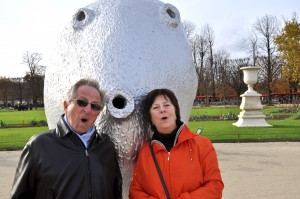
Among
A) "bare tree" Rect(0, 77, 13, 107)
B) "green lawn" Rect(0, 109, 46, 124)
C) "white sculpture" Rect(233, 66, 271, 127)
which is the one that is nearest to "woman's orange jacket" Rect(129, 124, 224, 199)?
"white sculpture" Rect(233, 66, 271, 127)

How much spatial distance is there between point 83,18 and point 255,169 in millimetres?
6856

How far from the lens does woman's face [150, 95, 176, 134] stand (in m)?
2.60

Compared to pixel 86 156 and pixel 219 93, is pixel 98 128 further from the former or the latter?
pixel 219 93

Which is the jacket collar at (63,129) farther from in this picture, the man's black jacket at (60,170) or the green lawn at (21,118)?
the green lawn at (21,118)

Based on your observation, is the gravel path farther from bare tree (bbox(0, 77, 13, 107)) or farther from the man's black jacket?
bare tree (bbox(0, 77, 13, 107))

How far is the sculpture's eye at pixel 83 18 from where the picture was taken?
3.09 meters

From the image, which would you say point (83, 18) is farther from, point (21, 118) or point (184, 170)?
point (21, 118)

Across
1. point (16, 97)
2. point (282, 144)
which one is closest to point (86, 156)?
point (282, 144)

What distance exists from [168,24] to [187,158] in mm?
1239

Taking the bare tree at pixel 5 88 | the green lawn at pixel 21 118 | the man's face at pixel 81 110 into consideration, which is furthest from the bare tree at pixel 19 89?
the man's face at pixel 81 110

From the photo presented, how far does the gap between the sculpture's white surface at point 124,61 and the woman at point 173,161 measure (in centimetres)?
20

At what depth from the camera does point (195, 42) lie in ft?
179

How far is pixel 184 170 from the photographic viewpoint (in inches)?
99.8

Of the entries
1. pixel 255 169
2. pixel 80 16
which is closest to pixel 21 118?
pixel 255 169
